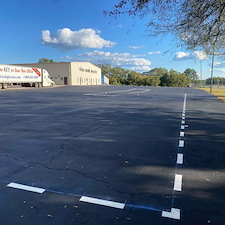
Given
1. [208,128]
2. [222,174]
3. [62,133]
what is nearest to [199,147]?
[222,174]

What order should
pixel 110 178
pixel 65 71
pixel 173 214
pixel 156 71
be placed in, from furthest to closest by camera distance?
pixel 156 71 < pixel 65 71 < pixel 110 178 < pixel 173 214

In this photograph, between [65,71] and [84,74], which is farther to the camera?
[84,74]

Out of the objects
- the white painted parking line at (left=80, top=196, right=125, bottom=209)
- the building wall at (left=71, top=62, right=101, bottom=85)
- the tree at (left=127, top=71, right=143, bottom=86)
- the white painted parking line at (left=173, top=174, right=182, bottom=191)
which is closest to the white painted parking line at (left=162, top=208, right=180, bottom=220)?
the white painted parking line at (left=80, top=196, right=125, bottom=209)

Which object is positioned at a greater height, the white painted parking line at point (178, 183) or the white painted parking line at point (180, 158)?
the white painted parking line at point (180, 158)

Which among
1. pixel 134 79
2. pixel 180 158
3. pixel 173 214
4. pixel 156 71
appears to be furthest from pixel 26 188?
pixel 156 71

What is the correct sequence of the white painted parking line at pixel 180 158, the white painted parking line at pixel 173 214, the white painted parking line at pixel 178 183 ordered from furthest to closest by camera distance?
1. the white painted parking line at pixel 180 158
2. the white painted parking line at pixel 178 183
3. the white painted parking line at pixel 173 214

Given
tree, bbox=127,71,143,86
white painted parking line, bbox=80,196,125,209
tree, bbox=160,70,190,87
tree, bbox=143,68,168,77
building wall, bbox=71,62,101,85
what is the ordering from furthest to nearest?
1. tree, bbox=143,68,168,77
2. tree, bbox=127,71,143,86
3. tree, bbox=160,70,190,87
4. building wall, bbox=71,62,101,85
5. white painted parking line, bbox=80,196,125,209

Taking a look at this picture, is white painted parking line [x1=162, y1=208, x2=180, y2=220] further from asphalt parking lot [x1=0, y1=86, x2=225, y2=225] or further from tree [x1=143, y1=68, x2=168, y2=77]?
tree [x1=143, y1=68, x2=168, y2=77]

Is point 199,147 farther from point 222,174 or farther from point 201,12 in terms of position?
point 201,12

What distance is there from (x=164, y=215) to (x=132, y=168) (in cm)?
171

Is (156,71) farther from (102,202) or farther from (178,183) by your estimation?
(102,202)

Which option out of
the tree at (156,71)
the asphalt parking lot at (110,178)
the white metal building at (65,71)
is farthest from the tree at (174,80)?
the asphalt parking lot at (110,178)

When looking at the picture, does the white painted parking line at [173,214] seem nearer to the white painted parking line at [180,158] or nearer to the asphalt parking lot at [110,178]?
the asphalt parking lot at [110,178]

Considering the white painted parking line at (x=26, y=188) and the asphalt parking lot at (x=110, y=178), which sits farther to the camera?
the white painted parking line at (x=26, y=188)
